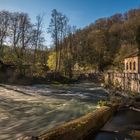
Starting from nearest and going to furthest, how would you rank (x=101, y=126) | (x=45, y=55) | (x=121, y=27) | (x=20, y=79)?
(x=101, y=126), (x=20, y=79), (x=45, y=55), (x=121, y=27)

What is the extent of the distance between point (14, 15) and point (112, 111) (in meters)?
47.5

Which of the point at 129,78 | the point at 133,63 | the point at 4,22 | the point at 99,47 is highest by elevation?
the point at 4,22

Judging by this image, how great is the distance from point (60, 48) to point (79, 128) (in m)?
61.3

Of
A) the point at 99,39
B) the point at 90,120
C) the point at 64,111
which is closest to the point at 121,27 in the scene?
the point at 99,39

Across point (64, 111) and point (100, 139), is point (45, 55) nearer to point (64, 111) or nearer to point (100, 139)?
point (64, 111)

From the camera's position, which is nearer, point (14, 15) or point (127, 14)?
point (14, 15)

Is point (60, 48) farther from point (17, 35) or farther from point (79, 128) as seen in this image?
point (79, 128)

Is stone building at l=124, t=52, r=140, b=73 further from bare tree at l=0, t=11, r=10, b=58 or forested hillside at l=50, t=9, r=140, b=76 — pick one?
bare tree at l=0, t=11, r=10, b=58

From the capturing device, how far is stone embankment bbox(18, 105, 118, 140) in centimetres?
1113

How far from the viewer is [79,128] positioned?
13016 mm

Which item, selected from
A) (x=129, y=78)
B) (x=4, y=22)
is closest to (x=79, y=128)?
(x=129, y=78)

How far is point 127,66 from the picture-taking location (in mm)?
56000

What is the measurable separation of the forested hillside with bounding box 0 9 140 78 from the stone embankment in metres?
23.4

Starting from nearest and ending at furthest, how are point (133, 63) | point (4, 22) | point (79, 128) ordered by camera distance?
point (79, 128) < point (133, 63) < point (4, 22)
